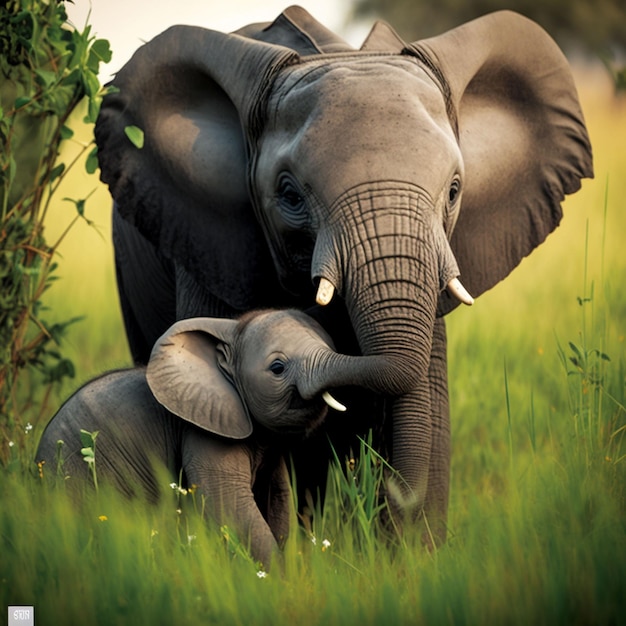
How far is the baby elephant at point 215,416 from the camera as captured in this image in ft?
13.0

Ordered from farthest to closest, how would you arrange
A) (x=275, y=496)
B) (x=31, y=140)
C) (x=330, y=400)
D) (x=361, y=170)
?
(x=31, y=140) → (x=275, y=496) → (x=361, y=170) → (x=330, y=400)

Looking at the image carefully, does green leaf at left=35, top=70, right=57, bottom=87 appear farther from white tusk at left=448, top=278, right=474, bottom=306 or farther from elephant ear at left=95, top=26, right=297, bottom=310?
white tusk at left=448, top=278, right=474, bottom=306

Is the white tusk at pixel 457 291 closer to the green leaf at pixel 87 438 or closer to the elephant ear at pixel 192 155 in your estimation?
the elephant ear at pixel 192 155

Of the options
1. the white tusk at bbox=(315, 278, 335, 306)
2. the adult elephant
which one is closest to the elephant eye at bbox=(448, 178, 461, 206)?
the adult elephant

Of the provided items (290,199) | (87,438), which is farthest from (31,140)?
(87,438)

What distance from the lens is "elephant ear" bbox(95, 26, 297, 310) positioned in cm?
451

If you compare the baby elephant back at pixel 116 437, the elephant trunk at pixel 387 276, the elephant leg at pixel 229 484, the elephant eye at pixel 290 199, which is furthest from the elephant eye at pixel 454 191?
the baby elephant back at pixel 116 437

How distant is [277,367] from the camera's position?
3.96m

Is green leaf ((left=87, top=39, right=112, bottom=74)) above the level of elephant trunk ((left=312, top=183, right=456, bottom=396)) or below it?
above

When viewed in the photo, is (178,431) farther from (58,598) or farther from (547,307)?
(547,307)

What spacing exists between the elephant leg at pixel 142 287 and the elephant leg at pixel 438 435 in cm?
96

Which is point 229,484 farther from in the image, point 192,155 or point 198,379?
point 192,155

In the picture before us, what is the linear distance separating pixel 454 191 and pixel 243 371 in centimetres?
76

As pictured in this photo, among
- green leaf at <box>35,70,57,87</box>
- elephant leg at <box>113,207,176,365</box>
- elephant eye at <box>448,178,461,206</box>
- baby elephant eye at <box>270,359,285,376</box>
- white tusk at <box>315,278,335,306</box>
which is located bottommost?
baby elephant eye at <box>270,359,285,376</box>
